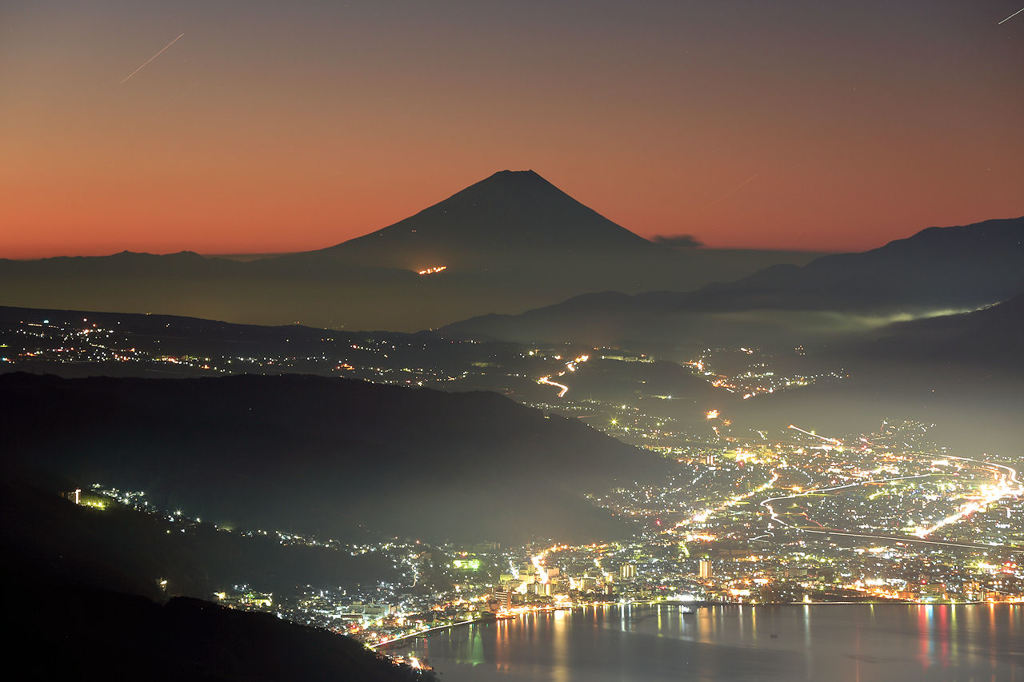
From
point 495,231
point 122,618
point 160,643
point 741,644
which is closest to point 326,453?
point 741,644

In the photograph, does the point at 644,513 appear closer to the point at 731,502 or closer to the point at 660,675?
the point at 731,502

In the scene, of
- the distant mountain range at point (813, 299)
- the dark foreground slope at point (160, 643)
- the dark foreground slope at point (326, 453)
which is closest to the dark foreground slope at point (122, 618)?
the dark foreground slope at point (160, 643)

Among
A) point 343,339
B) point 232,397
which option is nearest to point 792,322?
point 343,339

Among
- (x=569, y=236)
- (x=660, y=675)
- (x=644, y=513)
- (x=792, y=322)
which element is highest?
(x=569, y=236)

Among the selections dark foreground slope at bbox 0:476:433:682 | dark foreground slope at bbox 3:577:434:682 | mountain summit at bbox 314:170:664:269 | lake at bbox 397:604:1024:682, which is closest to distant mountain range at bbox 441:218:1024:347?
mountain summit at bbox 314:170:664:269

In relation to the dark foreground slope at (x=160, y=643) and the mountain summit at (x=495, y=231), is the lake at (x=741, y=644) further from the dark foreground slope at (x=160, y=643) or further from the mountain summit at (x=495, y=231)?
the mountain summit at (x=495, y=231)

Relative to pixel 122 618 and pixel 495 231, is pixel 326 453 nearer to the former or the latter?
pixel 122 618

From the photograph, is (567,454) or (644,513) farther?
(567,454)
